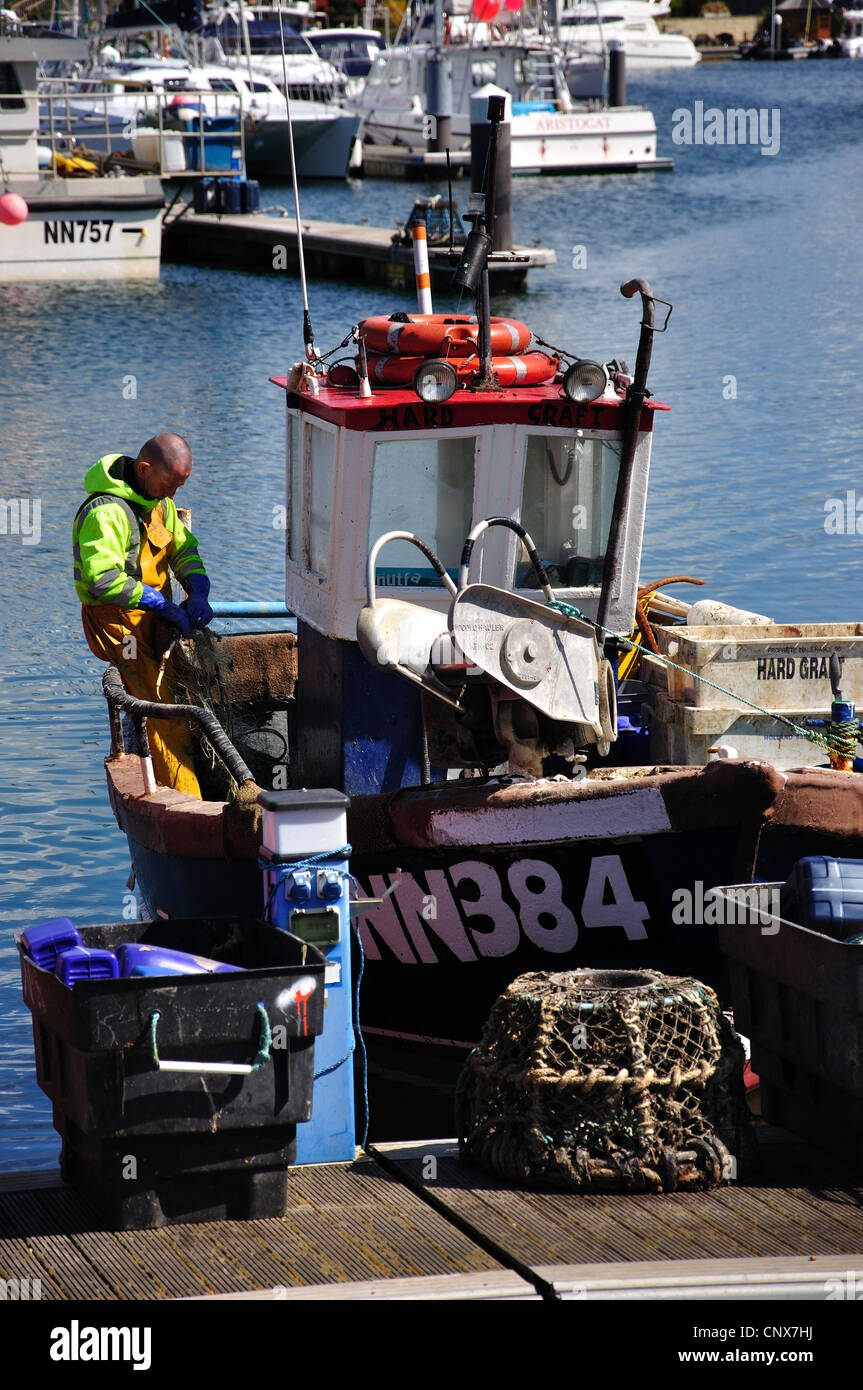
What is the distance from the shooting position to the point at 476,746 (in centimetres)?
630

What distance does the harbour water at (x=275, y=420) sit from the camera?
11234 millimetres

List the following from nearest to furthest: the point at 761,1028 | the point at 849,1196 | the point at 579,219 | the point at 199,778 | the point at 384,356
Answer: the point at 849,1196 < the point at 761,1028 < the point at 384,356 < the point at 199,778 < the point at 579,219

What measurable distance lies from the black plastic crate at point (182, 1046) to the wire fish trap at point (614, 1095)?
67 centimetres

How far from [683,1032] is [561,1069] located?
1.27ft

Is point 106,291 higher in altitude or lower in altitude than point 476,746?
higher

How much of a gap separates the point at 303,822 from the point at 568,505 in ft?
7.56

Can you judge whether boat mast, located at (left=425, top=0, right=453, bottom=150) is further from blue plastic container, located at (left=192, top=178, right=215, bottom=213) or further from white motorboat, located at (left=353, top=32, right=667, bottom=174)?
blue plastic container, located at (left=192, top=178, right=215, bottom=213)

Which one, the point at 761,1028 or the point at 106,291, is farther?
the point at 106,291

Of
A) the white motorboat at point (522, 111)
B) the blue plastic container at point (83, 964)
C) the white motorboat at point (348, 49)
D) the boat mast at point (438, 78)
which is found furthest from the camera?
the white motorboat at point (348, 49)

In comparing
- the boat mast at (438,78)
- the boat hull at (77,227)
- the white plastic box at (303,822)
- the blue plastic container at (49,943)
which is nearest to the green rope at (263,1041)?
the white plastic box at (303,822)

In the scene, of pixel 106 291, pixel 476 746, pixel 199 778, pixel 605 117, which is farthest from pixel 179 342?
pixel 605 117

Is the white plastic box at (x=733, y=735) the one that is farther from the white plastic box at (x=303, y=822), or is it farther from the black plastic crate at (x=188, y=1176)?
the black plastic crate at (x=188, y=1176)

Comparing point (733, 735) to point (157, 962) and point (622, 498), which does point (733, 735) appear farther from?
point (157, 962)
